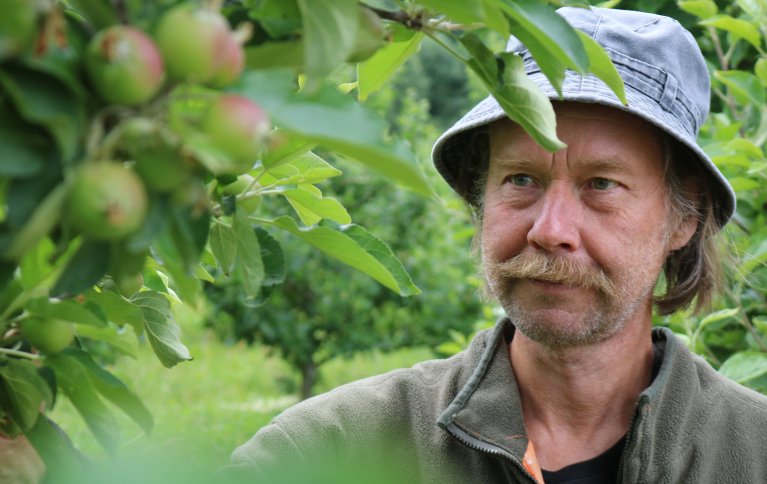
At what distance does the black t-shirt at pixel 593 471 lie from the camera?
211 cm

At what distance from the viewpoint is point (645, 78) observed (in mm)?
2086

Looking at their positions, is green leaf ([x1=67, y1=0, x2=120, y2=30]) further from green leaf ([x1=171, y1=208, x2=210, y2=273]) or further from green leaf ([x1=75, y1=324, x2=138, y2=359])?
green leaf ([x1=75, y1=324, x2=138, y2=359])

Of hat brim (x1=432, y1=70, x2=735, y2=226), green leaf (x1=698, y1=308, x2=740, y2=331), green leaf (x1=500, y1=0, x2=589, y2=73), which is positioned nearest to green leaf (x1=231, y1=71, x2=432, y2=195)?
green leaf (x1=500, y1=0, x2=589, y2=73)

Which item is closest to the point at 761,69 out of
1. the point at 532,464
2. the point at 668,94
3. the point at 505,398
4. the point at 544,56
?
the point at 668,94

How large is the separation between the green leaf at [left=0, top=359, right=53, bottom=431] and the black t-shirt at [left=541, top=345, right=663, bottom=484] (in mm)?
1464

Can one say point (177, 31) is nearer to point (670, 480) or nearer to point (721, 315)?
point (670, 480)

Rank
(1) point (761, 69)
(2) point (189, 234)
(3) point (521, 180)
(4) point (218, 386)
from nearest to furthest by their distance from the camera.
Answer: (2) point (189, 234)
(3) point (521, 180)
(1) point (761, 69)
(4) point (218, 386)

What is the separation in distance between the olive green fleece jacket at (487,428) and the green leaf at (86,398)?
3.82 feet

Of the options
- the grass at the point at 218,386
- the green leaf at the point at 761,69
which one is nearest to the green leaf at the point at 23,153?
the green leaf at the point at 761,69

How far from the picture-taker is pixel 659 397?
216cm

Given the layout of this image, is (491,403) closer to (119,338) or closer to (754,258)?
(754,258)

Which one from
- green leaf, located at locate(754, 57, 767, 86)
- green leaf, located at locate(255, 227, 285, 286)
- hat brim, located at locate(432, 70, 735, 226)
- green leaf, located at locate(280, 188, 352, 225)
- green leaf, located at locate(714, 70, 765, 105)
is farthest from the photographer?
green leaf, located at locate(714, 70, 765, 105)

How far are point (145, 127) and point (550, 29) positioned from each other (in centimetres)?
38

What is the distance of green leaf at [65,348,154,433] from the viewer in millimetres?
814
